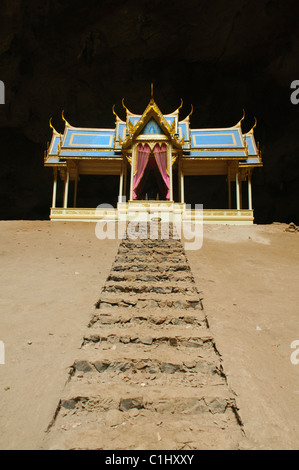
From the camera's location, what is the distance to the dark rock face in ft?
72.0

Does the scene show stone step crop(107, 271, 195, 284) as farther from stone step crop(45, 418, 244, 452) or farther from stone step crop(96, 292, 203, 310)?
stone step crop(45, 418, 244, 452)

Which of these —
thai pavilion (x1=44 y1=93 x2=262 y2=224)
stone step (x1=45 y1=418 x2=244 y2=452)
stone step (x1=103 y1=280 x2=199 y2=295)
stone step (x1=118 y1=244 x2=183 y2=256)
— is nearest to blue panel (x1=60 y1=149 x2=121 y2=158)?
thai pavilion (x1=44 y1=93 x2=262 y2=224)

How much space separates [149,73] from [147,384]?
26.5 metres

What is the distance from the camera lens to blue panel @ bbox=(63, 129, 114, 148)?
61.2 feet

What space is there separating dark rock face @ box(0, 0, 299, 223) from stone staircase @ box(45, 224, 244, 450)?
23452 millimetres

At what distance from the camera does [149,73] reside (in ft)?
82.2

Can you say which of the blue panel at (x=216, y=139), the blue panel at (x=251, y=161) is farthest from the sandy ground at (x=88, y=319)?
the blue panel at (x=216, y=139)

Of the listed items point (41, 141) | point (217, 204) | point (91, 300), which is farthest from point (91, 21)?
point (91, 300)

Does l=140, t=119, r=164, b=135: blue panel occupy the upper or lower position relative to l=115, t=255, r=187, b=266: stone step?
upper

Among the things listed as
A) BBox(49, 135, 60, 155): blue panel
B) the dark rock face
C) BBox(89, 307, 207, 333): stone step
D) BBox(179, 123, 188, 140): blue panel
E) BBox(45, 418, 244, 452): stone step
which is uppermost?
the dark rock face

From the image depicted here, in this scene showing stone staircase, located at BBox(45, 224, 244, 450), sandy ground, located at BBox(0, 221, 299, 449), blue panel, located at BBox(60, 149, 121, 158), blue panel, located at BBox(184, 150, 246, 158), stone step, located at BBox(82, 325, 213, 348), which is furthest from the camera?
blue panel, located at BBox(60, 149, 121, 158)

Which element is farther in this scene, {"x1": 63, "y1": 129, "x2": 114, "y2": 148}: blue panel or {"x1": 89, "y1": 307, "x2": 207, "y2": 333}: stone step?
{"x1": 63, "y1": 129, "x2": 114, "y2": 148}: blue panel

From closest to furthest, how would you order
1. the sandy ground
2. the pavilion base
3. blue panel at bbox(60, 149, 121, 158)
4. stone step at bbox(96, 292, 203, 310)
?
the sandy ground
stone step at bbox(96, 292, 203, 310)
the pavilion base
blue panel at bbox(60, 149, 121, 158)

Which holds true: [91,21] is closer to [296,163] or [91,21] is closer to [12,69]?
[12,69]
